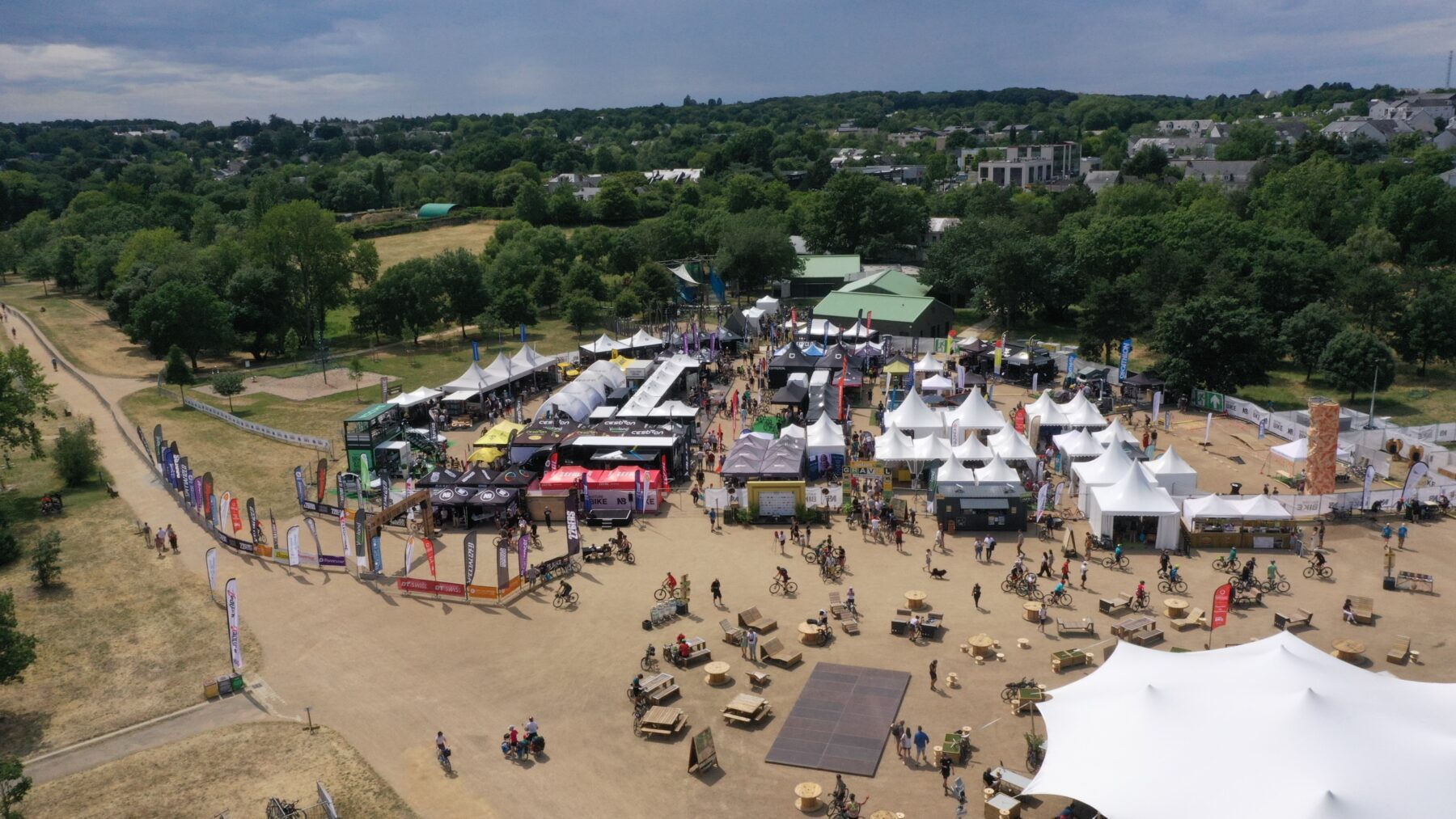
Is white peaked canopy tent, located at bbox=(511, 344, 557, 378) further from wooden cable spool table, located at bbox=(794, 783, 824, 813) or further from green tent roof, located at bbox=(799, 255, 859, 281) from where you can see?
wooden cable spool table, located at bbox=(794, 783, 824, 813)

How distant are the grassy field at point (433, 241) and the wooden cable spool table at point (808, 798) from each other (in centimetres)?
7729

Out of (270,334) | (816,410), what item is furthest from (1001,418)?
(270,334)

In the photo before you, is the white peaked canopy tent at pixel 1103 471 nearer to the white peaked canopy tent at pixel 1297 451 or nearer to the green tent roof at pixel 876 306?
the white peaked canopy tent at pixel 1297 451

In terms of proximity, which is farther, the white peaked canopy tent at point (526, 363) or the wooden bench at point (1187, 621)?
the white peaked canopy tent at point (526, 363)

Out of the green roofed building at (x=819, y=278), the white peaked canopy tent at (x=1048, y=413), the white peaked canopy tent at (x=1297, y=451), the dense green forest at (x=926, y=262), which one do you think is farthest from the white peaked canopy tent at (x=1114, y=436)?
the green roofed building at (x=819, y=278)

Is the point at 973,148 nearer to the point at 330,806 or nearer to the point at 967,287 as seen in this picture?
the point at 967,287

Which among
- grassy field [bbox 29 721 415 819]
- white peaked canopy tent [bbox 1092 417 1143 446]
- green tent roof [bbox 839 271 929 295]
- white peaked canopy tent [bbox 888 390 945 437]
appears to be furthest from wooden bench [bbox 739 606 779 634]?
green tent roof [bbox 839 271 929 295]

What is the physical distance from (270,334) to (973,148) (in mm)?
147871

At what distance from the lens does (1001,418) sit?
35.1 meters

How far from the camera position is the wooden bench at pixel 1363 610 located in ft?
71.8

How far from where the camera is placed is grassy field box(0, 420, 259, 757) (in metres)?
19.9

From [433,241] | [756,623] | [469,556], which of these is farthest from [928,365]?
[433,241]

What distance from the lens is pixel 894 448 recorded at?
3192cm

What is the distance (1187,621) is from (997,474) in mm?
8512
